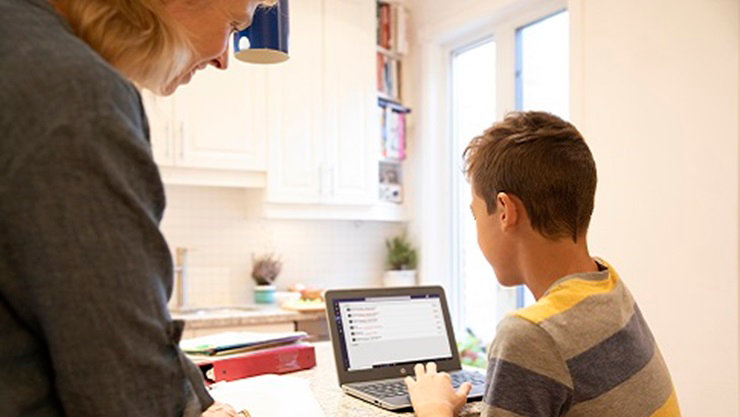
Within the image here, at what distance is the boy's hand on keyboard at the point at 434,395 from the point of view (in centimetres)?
117

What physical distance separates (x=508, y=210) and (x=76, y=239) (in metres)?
0.81

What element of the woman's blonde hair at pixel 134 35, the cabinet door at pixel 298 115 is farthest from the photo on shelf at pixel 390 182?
the woman's blonde hair at pixel 134 35

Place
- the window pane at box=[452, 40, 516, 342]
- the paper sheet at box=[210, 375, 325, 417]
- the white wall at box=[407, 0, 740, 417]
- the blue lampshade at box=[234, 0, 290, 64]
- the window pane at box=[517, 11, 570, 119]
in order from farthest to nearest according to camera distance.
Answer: the window pane at box=[452, 40, 516, 342]
the window pane at box=[517, 11, 570, 119]
the white wall at box=[407, 0, 740, 417]
the blue lampshade at box=[234, 0, 290, 64]
the paper sheet at box=[210, 375, 325, 417]

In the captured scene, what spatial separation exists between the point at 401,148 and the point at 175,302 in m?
1.74

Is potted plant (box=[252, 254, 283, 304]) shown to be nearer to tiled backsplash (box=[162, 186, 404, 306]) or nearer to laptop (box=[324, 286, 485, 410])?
tiled backsplash (box=[162, 186, 404, 306])

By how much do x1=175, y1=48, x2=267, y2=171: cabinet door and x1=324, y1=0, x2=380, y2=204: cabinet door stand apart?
46 cm

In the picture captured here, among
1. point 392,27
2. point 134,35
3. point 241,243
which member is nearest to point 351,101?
point 392,27

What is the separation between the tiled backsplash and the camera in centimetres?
354

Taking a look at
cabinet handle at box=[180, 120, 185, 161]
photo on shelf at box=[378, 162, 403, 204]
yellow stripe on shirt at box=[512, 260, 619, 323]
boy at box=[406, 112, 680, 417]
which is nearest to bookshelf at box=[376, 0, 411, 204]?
photo on shelf at box=[378, 162, 403, 204]

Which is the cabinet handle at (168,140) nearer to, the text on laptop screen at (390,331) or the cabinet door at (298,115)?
the cabinet door at (298,115)

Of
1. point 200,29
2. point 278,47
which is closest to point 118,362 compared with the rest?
point 200,29

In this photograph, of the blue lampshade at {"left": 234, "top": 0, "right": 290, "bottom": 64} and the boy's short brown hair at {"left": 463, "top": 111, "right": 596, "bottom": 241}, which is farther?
the blue lampshade at {"left": 234, "top": 0, "right": 290, "bottom": 64}

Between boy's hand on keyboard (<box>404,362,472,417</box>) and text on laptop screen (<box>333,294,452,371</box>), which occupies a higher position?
text on laptop screen (<box>333,294,452,371</box>)

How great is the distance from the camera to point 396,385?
1.41 metres
